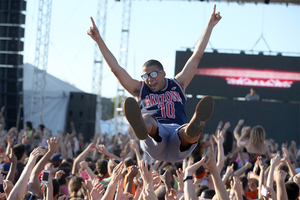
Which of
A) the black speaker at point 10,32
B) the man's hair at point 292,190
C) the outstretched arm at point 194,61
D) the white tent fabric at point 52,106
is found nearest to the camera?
the man's hair at point 292,190

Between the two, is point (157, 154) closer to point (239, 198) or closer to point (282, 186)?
point (239, 198)

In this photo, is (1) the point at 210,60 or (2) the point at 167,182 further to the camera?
(1) the point at 210,60

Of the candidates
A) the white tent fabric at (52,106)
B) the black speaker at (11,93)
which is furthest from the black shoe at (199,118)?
the white tent fabric at (52,106)

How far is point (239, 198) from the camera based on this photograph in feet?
9.64

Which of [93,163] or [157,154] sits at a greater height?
[157,154]

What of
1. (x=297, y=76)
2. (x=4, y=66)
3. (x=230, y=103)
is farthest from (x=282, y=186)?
(x=297, y=76)

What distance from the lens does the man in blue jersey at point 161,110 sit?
126 inches

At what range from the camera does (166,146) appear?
3529mm

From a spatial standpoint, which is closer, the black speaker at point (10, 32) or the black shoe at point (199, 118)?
the black shoe at point (199, 118)

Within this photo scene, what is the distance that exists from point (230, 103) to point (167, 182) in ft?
39.7

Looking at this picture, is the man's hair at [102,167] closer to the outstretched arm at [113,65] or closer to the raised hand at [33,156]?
the outstretched arm at [113,65]

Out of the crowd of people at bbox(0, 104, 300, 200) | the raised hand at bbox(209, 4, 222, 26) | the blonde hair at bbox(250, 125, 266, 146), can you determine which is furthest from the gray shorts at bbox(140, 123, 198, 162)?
the blonde hair at bbox(250, 125, 266, 146)

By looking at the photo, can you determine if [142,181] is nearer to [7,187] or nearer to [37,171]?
[37,171]

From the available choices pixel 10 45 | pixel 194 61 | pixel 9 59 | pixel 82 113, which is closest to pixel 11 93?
pixel 9 59
